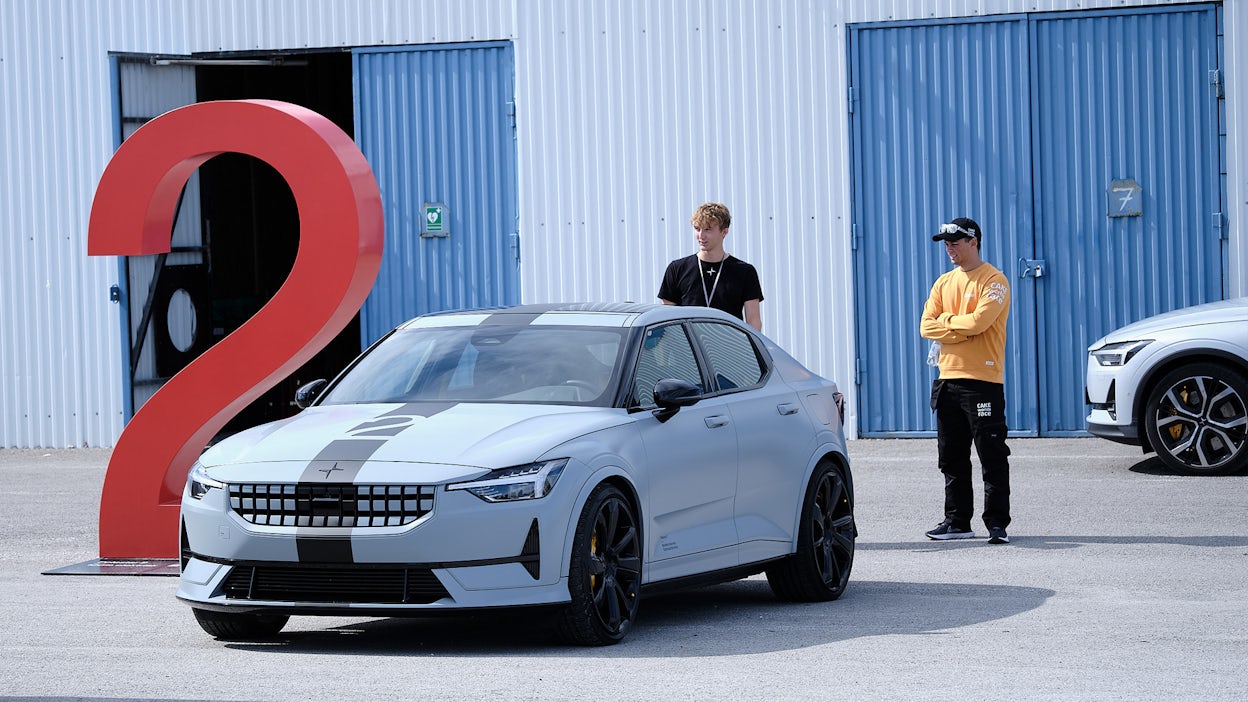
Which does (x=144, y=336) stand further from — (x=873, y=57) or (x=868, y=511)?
(x=868, y=511)

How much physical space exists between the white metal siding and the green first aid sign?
822mm

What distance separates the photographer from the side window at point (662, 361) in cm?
862

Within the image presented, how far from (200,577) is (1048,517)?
251 inches

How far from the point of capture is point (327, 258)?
10.8 m

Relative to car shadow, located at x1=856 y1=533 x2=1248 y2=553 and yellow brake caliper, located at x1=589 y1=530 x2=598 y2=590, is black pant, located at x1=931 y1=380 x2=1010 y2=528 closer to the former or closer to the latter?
car shadow, located at x1=856 y1=533 x2=1248 y2=553

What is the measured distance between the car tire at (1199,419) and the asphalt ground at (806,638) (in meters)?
1.88

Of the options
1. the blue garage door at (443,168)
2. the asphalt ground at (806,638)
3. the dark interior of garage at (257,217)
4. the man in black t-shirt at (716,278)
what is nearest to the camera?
the asphalt ground at (806,638)

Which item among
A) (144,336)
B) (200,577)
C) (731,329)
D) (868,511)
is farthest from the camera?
(144,336)

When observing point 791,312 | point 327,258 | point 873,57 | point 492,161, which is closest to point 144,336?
point 492,161

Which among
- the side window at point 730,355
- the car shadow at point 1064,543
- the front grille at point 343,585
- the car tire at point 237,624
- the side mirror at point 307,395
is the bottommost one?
the car shadow at point 1064,543

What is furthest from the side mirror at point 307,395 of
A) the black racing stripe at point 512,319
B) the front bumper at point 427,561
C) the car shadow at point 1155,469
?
the car shadow at point 1155,469

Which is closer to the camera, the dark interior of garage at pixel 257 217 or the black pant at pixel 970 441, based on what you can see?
the black pant at pixel 970 441

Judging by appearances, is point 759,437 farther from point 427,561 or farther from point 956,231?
point 956,231

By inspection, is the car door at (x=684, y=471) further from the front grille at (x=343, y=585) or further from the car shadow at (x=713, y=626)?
the front grille at (x=343, y=585)
